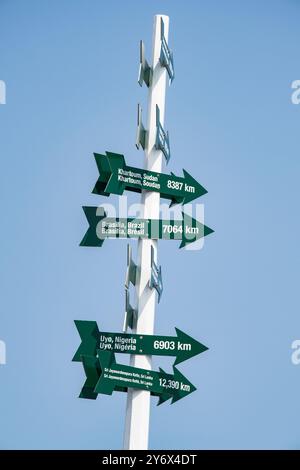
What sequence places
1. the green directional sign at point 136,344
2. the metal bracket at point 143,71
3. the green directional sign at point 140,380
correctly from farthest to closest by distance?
the metal bracket at point 143,71
the green directional sign at point 136,344
the green directional sign at point 140,380

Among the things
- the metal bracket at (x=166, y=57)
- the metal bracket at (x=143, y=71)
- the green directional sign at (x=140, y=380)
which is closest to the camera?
the green directional sign at (x=140, y=380)

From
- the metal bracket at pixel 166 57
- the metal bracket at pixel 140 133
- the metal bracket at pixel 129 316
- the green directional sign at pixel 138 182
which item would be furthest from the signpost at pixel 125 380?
the metal bracket at pixel 166 57

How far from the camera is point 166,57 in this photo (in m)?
12.0

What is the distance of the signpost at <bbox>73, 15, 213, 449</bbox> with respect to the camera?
11.2m

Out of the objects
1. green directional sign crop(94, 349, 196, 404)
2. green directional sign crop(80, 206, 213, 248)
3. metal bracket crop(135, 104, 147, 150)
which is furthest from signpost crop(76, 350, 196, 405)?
metal bracket crop(135, 104, 147, 150)

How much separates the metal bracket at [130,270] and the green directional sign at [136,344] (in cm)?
54

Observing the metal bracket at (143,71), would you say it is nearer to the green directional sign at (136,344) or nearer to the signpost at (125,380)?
the green directional sign at (136,344)

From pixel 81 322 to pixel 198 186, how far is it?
6.55 feet

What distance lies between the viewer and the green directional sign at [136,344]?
11266mm

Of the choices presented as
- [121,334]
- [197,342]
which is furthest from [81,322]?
[197,342]

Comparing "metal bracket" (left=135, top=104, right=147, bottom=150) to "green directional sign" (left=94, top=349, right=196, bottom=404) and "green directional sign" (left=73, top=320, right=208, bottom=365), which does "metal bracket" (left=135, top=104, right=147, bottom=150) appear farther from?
"green directional sign" (left=94, top=349, right=196, bottom=404)

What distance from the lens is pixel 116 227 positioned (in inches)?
448
